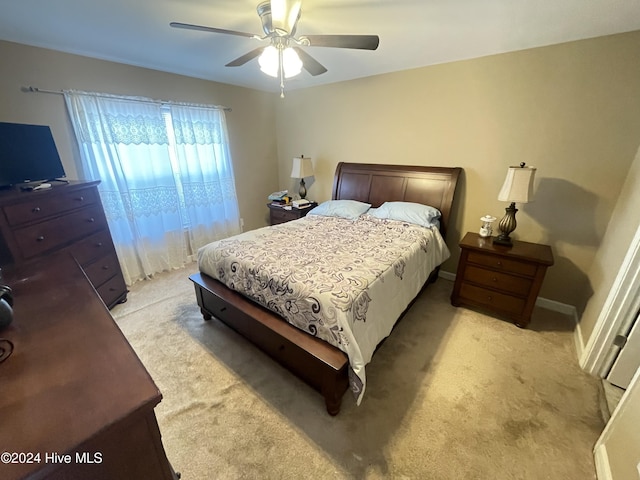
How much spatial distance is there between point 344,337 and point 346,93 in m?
3.11

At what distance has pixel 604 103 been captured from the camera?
203cm

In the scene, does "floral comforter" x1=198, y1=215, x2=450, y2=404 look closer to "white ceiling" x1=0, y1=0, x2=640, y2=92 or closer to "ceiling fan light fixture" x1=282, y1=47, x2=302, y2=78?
"ceiling fan light fixture" x1=282, y1=47, x2=302, y2=78

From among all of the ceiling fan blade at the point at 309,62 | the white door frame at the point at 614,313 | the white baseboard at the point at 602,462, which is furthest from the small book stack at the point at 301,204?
the white baseboard at the point at 602,462

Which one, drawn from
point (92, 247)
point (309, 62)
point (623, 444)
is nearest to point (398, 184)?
point (309, 62)

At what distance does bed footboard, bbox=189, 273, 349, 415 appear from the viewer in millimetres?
1463

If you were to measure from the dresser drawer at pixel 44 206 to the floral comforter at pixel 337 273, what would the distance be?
1.11m

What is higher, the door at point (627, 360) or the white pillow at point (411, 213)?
the white pillow at point (411, 213)

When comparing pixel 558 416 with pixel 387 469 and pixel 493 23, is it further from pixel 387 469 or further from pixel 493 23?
pixel 493 23

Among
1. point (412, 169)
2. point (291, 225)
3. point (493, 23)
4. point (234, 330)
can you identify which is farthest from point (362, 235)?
point (493, 23)

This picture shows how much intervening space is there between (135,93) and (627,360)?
15.5 ft

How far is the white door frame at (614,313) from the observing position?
159 centimetres

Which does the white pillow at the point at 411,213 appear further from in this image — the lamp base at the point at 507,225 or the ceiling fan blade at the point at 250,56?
the ceiling fan blade at the point at 250,56

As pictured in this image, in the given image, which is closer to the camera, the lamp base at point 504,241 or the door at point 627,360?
the door at point 627,360

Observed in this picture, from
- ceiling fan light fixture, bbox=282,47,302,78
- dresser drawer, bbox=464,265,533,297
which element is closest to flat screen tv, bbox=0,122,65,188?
ceiling fan light fixture, bbox=282,47,302,78
